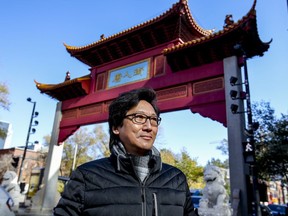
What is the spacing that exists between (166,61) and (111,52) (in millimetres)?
2518

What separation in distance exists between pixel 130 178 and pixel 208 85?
6.13 metres

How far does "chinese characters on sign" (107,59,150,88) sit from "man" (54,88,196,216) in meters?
6.94

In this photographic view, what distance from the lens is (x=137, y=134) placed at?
1314mm

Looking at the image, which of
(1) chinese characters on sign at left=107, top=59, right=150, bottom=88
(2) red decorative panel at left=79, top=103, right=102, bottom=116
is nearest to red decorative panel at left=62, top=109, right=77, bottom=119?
(2) red decorative panel at left=79, top=103, right=102, bottom=116

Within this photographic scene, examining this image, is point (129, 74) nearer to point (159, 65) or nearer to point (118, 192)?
point (159, 65)

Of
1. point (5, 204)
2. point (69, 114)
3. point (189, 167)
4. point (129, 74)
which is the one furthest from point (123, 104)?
point (189, 167)

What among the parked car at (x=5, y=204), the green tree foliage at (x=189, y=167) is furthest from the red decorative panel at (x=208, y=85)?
Answer: the green tree foliage at (x=189, y=167)

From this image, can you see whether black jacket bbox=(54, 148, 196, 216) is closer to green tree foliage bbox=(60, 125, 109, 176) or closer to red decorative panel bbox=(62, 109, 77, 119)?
red decorative panel bbox=(62, 109, 77, 119)

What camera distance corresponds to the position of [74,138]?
25.7m

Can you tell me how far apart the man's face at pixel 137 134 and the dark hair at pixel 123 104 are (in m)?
0.03

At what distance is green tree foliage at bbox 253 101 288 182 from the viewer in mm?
9906

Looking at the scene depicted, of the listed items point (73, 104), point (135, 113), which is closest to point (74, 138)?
point (73, 104)

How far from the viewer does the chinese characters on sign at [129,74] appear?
8422 millimetres

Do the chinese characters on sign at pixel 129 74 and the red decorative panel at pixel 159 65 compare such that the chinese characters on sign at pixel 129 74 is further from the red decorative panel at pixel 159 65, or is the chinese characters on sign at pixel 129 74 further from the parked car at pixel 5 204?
the parked car at pixel 5 204
